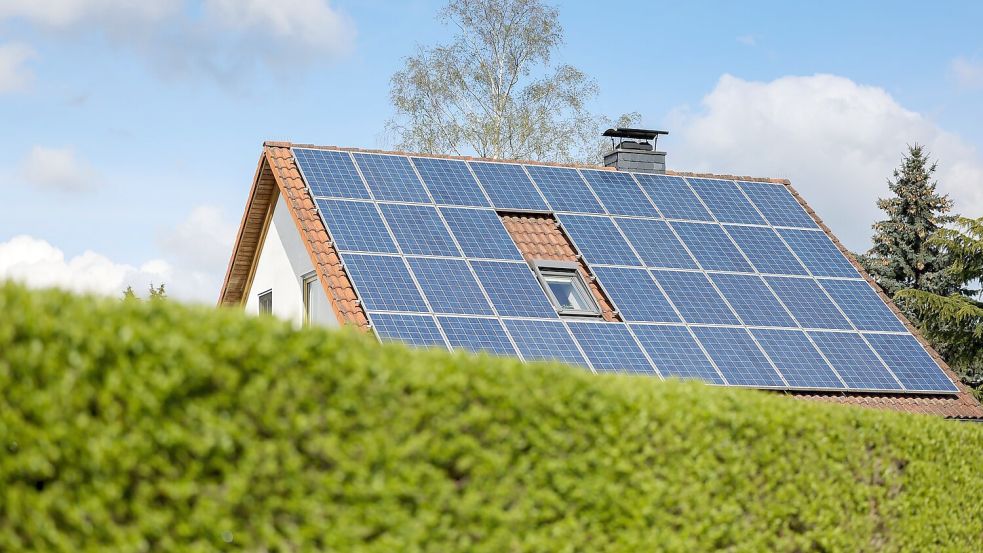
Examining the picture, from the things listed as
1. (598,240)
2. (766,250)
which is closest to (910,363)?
(766,250)

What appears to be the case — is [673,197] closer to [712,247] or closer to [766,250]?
[712,247]

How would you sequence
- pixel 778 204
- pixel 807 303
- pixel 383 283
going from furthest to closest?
pixel 778 204 → pixel 807 303 → pixel 383 283

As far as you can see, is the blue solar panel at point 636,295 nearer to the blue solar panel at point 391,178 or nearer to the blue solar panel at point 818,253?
the blue solar panel at point 391,178

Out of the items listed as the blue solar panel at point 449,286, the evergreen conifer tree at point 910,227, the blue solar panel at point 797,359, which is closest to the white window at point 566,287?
the blue solar panel at point 449,286

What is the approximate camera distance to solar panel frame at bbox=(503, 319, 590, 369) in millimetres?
16297

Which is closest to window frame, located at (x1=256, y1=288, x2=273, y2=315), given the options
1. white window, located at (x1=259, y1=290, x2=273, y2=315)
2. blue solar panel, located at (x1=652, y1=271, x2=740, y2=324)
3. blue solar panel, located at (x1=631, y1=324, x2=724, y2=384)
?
A: white window, located at (x1=259, y1=290, x2=273, y2=315)

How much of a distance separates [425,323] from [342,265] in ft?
5.90

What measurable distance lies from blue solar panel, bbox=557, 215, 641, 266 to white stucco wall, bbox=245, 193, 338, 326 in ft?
14.4

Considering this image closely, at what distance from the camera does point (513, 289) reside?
17.5 meters

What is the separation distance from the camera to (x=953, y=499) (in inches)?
444

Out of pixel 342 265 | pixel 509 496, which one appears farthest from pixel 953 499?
pixel 342 265

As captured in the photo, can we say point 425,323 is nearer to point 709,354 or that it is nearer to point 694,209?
point 709,354

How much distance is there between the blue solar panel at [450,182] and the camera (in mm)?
19609

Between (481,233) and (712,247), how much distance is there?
4.49 m
